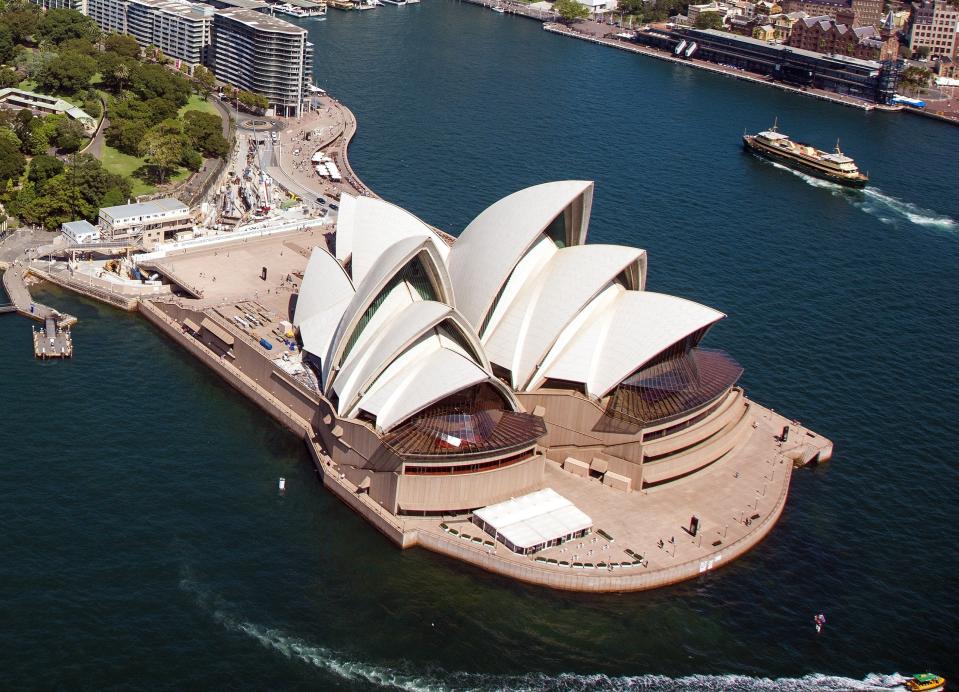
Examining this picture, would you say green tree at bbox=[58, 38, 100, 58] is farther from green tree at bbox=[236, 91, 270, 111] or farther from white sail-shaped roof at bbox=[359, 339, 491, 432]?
white sail-shaped roof at bbox=[359, 339, 491, 432]

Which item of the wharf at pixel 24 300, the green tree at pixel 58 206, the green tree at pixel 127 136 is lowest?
the wharf at pixel 24 300

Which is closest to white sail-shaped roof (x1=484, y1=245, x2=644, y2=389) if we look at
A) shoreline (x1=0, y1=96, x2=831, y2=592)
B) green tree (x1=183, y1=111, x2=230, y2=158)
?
shoreline (x1=0, y1=96, x2=831, y2=592)

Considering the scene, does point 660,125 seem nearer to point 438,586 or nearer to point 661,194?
point 661,194

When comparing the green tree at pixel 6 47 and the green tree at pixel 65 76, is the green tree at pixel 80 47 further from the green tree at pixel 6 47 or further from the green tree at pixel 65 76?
the green tree at pixel 65 76

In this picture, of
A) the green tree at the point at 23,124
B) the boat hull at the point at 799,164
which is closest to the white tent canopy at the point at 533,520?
the green tree at the point at 23,124

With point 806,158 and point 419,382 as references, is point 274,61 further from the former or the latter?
point 419,382

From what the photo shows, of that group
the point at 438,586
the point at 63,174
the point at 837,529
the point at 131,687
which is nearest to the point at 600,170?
the point at 63,174

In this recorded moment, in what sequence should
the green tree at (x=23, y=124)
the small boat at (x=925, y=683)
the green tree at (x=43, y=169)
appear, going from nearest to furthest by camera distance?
the small boat at (x=925, y=683) < the green tree at (x=43, y=169) < the green tree at (x=23, y=124)
